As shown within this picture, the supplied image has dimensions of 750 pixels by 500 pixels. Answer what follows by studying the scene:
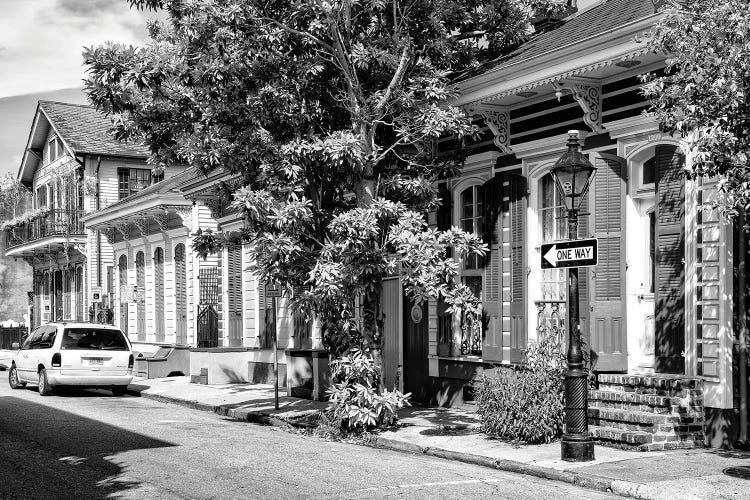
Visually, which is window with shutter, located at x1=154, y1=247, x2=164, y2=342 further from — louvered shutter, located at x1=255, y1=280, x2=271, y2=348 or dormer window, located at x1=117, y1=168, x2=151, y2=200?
louvered shutter, located at x1=255, y1=280, x2=271, y2=348

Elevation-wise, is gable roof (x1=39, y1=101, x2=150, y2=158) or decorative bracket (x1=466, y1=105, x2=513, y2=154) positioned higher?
gable roof (x1=39, y1=101, x2=150, y2=158)

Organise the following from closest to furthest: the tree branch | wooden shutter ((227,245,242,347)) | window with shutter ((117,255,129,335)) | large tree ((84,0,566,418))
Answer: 1. large tree ((84,0,566,418))
2. the tree branch
3. wooden shutter ((227,245,242,347))
4. window with shutter ((117,255,129,335))

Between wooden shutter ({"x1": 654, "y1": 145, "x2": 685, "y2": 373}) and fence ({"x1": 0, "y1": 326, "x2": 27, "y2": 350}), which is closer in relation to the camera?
wooden shutter ({"x1": 654, "y1": 145, "x2": 685, "y2": 373})

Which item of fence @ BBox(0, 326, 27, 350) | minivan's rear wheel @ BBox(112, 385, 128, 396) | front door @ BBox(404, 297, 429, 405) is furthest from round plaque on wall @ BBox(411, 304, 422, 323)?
fence @ BBox(0, 326, 27, 350)

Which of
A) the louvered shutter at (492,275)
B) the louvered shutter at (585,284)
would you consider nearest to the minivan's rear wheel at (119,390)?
the louvered shutter at (492,275)

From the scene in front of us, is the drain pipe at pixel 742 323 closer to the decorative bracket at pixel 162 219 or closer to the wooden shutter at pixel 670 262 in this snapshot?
the wooden shutter at pixel 670 262

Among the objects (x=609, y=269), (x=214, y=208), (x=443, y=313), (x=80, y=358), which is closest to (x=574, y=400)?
(x=609, y=269)

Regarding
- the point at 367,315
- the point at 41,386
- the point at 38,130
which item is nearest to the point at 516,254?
the point at 367,315

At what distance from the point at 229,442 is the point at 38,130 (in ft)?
105

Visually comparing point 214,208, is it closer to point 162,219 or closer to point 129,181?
point 162,219

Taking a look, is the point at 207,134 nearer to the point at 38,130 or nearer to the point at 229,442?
the point at 229,442

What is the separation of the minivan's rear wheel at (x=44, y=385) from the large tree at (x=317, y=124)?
25.8ft

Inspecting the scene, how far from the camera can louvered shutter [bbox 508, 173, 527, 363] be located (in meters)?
15.7

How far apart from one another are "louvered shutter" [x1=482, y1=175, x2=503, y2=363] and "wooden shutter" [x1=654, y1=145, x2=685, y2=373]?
3.49m
